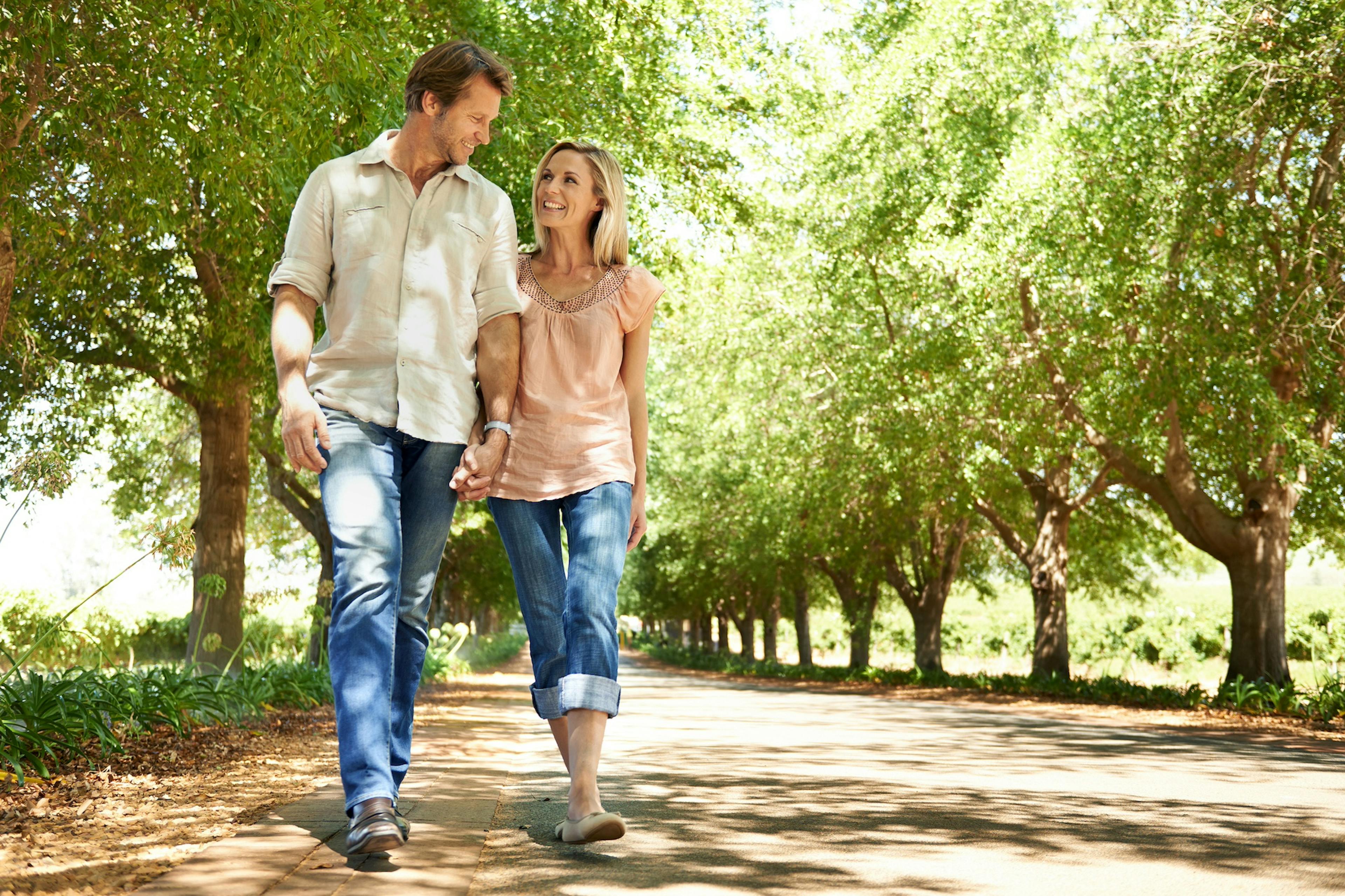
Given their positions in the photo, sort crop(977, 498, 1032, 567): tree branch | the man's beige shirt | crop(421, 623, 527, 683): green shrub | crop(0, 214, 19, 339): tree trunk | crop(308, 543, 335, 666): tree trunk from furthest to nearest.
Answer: crop(977, 498, 1032, 567): tree branch
crop(421, 623, 527, 683): green shrub
crop(308, 543, 335, 666): tree trunk
crop(0, 214, 19, 339): tree trunk
the man's beige shirt

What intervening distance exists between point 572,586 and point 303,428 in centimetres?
96

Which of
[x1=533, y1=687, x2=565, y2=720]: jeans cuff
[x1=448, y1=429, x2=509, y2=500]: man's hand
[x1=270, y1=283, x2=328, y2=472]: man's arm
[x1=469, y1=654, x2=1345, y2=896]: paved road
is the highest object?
[x1=270, y1=283, x2=328, y2=472]: man's arm

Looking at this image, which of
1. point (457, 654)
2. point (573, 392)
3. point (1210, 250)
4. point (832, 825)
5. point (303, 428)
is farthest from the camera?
point (457, 654)

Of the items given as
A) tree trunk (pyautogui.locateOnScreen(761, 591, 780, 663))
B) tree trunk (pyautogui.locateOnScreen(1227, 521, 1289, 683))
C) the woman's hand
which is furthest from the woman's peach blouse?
tree trunk (pyautogui.locateOnScreen(761, 591, 780, 663))

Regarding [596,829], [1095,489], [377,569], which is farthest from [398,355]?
[1095,489]

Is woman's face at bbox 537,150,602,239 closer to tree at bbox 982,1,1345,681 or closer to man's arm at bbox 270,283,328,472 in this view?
man's arm at bbox 270,283,328,472

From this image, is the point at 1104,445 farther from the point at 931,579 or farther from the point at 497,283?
the point at 497,283

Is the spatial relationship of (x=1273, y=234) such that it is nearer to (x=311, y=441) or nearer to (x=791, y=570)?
(x=311, y=441)

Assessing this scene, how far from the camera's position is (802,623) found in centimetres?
3488

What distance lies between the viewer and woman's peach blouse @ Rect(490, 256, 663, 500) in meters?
3.70

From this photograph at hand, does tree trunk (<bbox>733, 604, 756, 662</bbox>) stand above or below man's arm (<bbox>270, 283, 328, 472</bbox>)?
below

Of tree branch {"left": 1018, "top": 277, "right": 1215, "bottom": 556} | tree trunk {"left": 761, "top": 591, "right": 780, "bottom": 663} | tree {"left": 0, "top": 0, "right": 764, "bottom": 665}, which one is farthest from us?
tree trunk {"left": 761, "top": 591, "right": 780, "bottom": 663}

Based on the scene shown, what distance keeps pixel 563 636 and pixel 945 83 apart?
1448cm

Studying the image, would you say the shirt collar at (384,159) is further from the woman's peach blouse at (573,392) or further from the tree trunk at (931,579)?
the tree trunk at (931,579)
